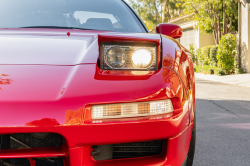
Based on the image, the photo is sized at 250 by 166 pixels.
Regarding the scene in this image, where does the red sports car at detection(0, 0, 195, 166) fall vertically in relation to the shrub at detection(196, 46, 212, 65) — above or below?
below

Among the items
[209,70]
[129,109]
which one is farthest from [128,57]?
[209,70]

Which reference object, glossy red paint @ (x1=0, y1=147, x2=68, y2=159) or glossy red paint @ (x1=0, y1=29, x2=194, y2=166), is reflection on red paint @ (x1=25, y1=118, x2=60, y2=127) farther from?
glossy red paint @ (x1=0, y1=147, x2=68, y2=159)

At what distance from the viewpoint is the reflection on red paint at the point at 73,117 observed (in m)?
1.36

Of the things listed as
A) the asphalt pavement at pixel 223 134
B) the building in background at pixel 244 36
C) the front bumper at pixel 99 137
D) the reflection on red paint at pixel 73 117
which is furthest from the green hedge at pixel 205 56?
the reflection on red paint at pixel 73 117

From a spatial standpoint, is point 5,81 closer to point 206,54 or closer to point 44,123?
point 44,123

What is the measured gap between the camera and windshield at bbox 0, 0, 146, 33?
2494 millimetres

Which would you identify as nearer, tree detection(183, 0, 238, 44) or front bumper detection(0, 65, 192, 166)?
front bumper detection(0, 65, 192, 166)

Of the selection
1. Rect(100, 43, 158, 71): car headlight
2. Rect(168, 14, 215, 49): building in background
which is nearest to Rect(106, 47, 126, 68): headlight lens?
Rect(100, 43, 158, 71): car headlight

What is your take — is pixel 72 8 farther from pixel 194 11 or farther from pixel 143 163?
pixel 194 11

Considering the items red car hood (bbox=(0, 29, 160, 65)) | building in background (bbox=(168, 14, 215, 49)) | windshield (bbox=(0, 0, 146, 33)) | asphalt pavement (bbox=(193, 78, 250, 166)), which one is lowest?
asphalt pavement (bbox=(193, 78, 250, 166))

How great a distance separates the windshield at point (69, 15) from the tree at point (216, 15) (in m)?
14.0

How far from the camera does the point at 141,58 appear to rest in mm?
1608

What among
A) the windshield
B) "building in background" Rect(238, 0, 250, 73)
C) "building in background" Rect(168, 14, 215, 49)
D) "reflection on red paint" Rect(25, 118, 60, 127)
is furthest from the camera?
"building in background" Rect(168, 14, 215, 49)

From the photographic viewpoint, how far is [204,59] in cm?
1773
